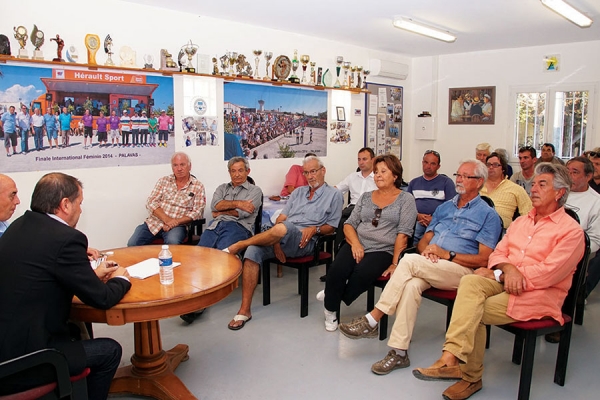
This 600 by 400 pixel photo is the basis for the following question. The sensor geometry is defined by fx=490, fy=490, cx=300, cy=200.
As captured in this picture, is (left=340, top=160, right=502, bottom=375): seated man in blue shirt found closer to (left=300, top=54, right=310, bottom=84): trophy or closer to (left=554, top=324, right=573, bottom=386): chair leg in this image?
(left=554, top=324, right=573, bottom=386): chair leg

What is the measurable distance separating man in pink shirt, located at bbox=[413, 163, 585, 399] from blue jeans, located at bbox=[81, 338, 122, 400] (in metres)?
1.58

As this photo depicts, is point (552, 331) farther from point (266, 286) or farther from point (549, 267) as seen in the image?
point (266, 286)

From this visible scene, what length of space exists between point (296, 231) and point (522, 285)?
1.71 m

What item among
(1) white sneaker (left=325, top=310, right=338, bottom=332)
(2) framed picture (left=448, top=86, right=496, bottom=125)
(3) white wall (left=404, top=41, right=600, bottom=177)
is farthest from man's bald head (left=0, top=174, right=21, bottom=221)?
(2) framed picture (left=448, top=86, right=496, bottom=125)

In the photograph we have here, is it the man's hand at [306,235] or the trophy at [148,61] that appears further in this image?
the trophy at [148,61]

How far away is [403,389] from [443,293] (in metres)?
0.61

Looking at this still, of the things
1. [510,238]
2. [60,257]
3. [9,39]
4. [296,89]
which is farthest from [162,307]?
[296,89]

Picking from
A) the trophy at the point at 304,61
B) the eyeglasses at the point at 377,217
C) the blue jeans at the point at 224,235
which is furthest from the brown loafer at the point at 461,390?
the trophy at the point at 304,61

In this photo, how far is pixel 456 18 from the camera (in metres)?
5.33

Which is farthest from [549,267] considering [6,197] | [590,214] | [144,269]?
[6,197]

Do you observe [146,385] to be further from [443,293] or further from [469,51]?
[469,51]

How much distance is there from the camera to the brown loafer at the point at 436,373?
270cm

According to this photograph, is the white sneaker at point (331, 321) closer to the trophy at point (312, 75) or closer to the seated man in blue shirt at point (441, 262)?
the seated man in blue shirt at point (441, 262)

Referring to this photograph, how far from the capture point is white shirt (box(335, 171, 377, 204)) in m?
5.27
